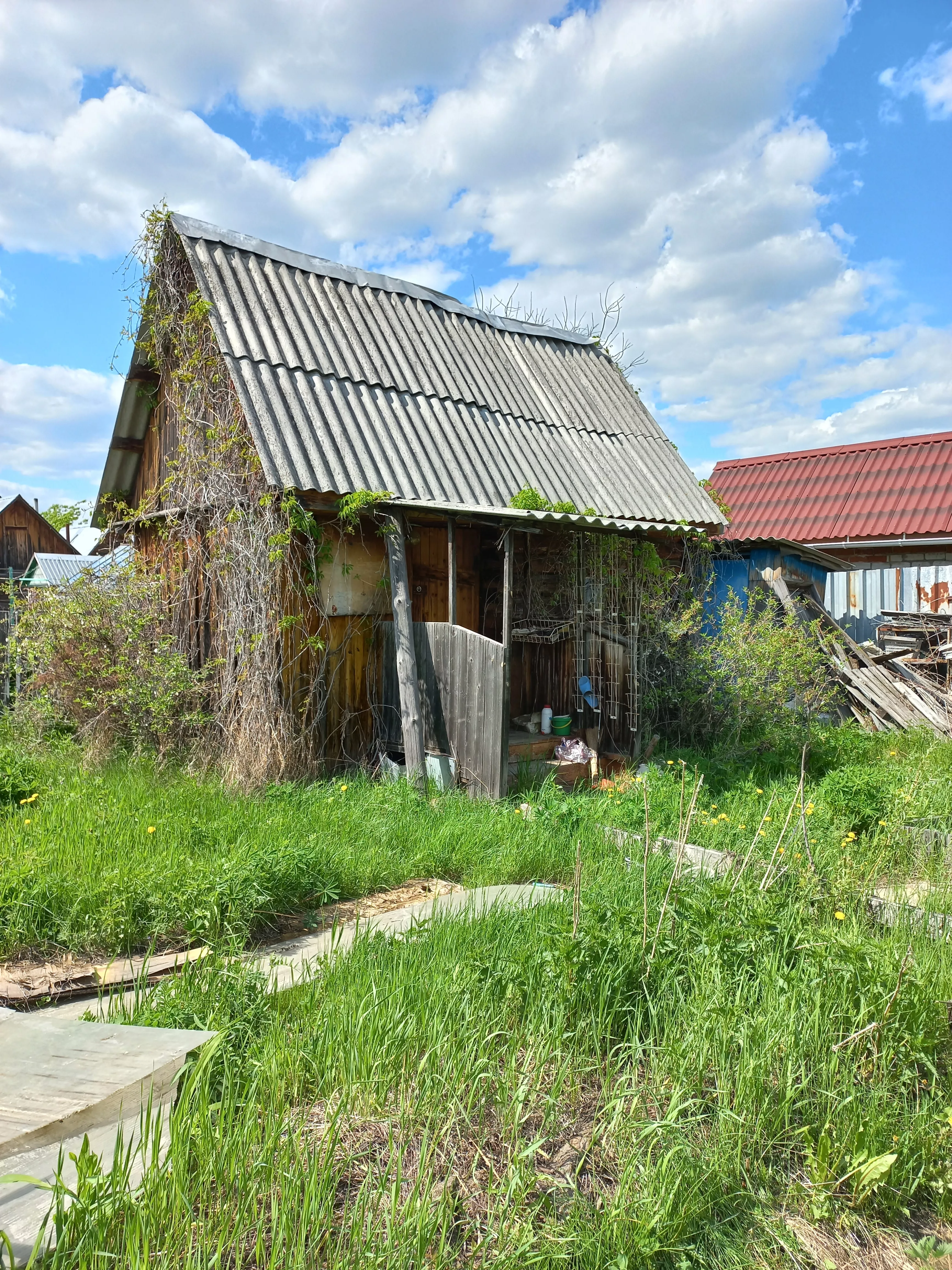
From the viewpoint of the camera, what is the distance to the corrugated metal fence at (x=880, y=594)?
1323cm

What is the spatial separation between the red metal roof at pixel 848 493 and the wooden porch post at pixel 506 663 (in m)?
9.33

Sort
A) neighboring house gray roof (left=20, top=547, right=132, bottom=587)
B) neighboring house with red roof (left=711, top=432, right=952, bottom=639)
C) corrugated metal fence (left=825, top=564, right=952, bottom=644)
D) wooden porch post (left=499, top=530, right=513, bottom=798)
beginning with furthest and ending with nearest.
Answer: neighboring house gray roof (left=20, top=547, right=132, bottom=587), neighboring house with red roof (left=711, top=432, right=952, bottom=639), corrugated metal fence (left=825, top=564, right=952, bottom=644), wooden porch post (left=499, top=530, right=513, bottom=798)

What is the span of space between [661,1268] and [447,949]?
1589 mm

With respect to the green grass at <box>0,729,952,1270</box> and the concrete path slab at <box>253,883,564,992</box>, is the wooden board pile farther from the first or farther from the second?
the concrete path slab at <box>253,883,564,992</box>

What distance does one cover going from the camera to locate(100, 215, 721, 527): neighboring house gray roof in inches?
339

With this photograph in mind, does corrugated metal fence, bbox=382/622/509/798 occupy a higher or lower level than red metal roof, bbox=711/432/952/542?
lower

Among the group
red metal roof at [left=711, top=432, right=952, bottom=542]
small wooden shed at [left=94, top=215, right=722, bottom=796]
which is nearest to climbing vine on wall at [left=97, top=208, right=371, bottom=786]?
small wooden shed at [left=94, top=215, right=722, bottom=796]

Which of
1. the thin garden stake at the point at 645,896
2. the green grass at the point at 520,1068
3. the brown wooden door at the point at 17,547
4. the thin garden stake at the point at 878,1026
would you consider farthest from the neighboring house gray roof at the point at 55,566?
the thin garden stake at the point at 878,1026

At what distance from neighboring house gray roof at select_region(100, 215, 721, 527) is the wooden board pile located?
10.1 ft

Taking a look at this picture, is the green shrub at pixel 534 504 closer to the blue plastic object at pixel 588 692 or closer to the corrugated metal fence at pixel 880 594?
the blue plastic object at pixel 588 692

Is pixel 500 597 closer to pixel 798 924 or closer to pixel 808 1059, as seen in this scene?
pixel 798 924

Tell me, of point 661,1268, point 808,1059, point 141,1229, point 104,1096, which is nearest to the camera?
point 141,1229

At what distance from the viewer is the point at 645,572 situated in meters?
9.73

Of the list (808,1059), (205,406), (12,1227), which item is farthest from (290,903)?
(205,406)
